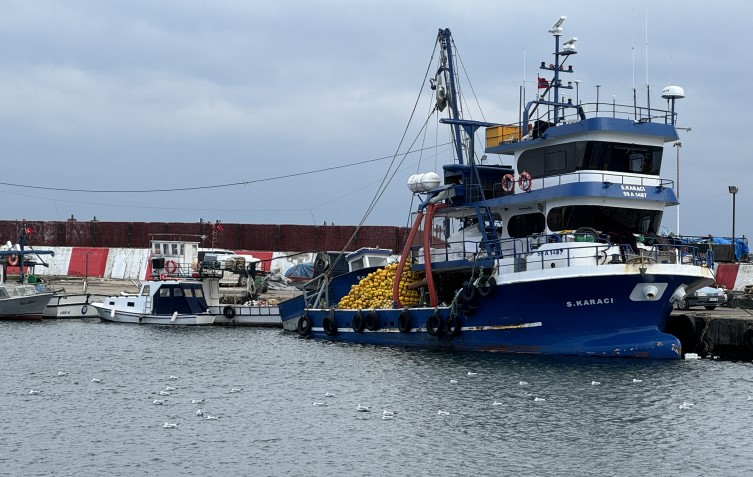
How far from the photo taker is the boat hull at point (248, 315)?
54.5 metres

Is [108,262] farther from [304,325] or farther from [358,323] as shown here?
[358,323]

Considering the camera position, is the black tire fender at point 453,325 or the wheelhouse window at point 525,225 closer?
the black tire fender at point 453,325

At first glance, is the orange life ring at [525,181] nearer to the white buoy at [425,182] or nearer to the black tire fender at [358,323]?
the white buoy at [425,182]

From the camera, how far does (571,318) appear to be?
3488 cm

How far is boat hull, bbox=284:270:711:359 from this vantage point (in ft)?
111

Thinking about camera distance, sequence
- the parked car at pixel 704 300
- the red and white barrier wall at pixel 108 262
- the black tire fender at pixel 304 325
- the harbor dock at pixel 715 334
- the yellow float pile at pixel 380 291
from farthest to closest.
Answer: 1. the red and white barrier wall at pixel 108 262
2. the parked car at pixel 704 300
3. the black tire fender at pixel 304 325
4. the yellow float pile at pixel 380 291
5. the harbor dock at pixel 715 334

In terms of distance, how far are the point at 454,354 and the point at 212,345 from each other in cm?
1237

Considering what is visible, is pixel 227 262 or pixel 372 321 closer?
pixel 372 321

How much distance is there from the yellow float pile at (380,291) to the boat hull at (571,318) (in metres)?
2.75

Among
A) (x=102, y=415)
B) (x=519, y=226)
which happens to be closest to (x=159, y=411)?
(x=102, y=415)

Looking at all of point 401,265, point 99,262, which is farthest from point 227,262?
point 99,262

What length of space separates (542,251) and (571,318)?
7.67 ft

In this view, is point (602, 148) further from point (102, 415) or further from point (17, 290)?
point (17, 290)

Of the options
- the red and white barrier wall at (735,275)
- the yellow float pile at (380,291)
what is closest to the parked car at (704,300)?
the red and white barrier wall at (735,275)
